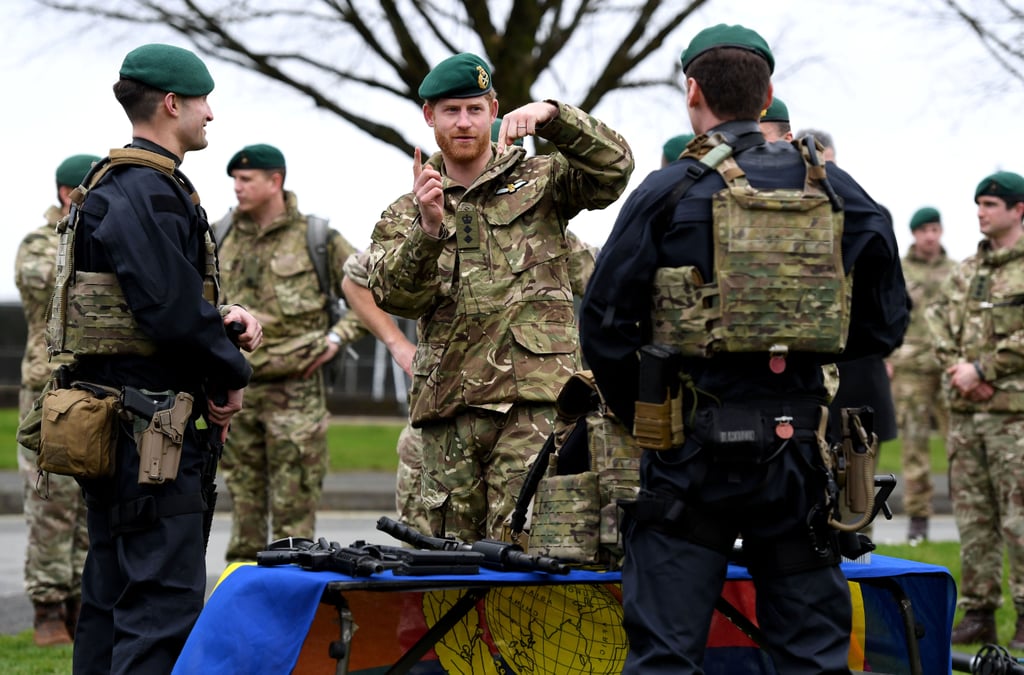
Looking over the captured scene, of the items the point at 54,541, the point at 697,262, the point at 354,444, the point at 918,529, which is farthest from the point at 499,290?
the point at 354,444

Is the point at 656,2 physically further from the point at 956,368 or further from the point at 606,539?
the point at 606,539

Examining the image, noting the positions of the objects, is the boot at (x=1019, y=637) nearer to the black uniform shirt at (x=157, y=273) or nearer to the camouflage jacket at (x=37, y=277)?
the black uniform shirt at (x=157, y=273)

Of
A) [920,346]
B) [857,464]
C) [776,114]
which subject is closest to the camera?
[857,464]

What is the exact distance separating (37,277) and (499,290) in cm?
372

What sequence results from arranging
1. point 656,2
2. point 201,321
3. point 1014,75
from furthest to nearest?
point 656,2, point 1014,75, point 201,321

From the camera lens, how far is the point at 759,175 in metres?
4.22

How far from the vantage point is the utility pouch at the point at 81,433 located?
4977 mm

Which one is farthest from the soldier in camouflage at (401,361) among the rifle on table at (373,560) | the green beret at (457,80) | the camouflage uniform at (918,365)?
the camouflage uniform at (918,365)

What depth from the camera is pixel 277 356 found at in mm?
8961

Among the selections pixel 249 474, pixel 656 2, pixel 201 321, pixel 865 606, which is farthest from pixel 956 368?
pixel 656 2

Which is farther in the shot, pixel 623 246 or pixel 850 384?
pixel 850 384

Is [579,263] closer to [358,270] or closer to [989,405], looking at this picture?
[358,270]

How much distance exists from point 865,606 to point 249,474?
4881 mm

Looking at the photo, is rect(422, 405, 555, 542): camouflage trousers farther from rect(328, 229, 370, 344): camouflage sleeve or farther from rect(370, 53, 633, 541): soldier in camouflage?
rect(328, 229, 370, 344): camouflage sleeve
